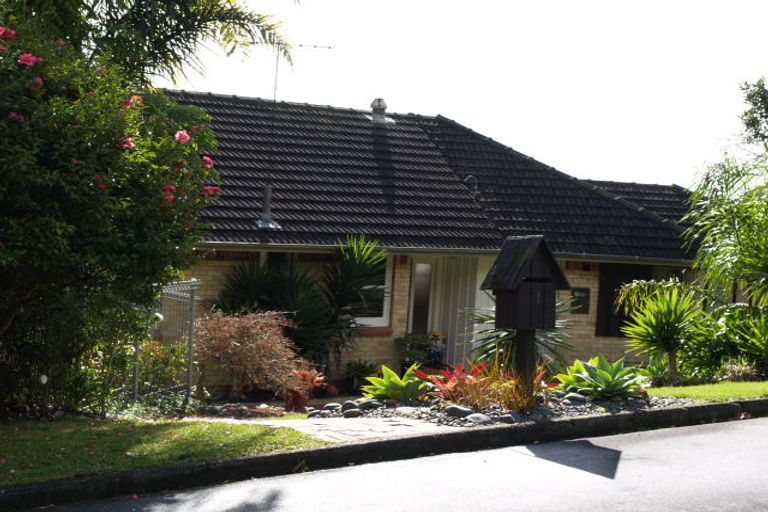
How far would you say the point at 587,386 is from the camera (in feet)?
39.2

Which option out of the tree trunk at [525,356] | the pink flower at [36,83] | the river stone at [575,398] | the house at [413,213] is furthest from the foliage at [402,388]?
the house at [413,213]

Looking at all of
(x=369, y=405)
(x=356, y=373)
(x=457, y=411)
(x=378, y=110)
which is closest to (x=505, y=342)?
(x=369, y=405)

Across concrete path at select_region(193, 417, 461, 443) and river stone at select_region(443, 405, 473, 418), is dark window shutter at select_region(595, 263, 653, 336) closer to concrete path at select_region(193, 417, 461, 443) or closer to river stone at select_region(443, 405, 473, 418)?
river stone at select_region(443, 405, 473, 418)

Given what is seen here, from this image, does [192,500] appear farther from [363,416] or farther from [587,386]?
[587,386]

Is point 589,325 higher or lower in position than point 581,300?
lower

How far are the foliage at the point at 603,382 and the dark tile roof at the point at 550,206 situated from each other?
824 centimetres

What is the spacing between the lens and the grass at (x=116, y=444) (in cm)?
818

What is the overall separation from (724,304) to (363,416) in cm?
829

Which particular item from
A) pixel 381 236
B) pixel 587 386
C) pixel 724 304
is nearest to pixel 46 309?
pixel 587 386

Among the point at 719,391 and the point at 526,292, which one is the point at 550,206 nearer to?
the point at 719,391

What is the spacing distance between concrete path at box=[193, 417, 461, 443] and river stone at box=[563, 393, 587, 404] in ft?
6.36

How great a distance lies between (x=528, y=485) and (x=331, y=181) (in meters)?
12.2

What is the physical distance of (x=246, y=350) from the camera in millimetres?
14570

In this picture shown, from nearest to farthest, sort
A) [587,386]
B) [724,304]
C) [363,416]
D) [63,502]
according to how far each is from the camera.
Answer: [63,502]
[363,416]
[587,386]
[724,304]
